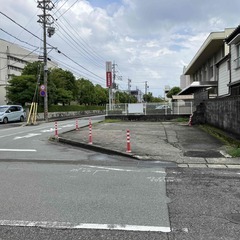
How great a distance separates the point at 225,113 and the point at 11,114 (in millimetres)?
22755

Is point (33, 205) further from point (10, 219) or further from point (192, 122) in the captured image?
point (192, 122)

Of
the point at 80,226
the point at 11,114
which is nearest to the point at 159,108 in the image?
the point at 11,114

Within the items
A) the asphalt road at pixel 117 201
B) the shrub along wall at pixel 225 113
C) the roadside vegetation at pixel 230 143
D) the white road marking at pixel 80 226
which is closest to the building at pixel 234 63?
the shrub along wall at pixel 225 113

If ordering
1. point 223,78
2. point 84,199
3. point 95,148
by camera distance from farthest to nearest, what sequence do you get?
1. point 223,78
2. point 95,148
3. point 84,199

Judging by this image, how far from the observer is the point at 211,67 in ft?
118

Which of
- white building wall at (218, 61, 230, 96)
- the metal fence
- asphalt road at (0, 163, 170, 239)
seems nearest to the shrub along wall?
white building wall at (218, 61, 230, 96)

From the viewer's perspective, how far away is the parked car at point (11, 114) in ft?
98.1

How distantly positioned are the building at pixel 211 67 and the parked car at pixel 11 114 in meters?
17.8

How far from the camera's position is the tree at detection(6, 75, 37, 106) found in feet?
Answer: 121

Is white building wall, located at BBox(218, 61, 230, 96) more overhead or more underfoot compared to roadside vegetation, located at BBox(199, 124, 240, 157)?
more overhead

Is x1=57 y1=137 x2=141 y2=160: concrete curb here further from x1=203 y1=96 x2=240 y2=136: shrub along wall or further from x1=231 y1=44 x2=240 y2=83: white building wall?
x1=231 y1=44 x2=240 y2=83: white building wall

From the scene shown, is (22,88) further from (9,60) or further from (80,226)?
(9,60)

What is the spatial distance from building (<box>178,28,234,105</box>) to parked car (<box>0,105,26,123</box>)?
17.8 meters

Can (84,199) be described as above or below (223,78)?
below
